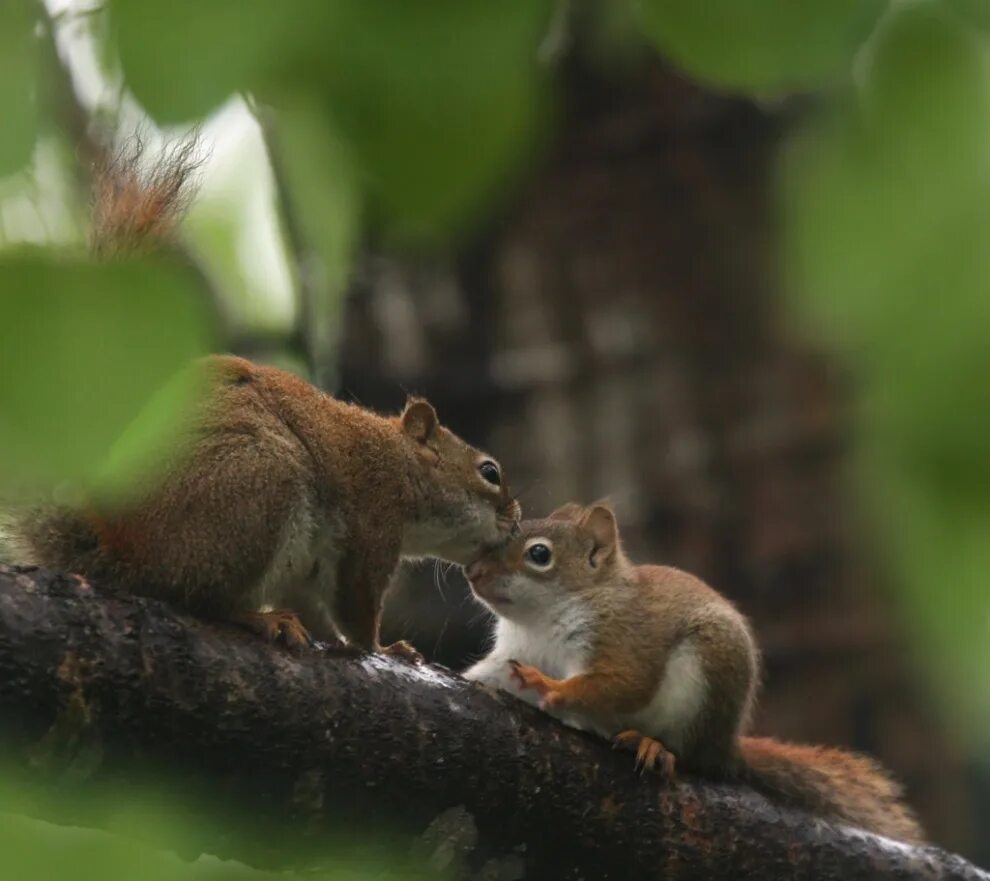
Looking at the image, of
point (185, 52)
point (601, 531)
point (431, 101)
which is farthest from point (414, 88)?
point (601, 531)

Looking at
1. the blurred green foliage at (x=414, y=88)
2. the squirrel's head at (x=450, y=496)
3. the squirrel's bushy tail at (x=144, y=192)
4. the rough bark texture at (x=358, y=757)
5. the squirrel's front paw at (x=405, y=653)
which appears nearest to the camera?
the blurred green foliage at (x=414, y=88)

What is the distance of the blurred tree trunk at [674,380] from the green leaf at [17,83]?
5.29 metres

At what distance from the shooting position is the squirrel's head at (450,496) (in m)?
4.04

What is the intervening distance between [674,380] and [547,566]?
6.95ft

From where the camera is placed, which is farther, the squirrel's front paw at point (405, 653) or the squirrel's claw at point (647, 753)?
the squirrel's claw at point (647, 753)

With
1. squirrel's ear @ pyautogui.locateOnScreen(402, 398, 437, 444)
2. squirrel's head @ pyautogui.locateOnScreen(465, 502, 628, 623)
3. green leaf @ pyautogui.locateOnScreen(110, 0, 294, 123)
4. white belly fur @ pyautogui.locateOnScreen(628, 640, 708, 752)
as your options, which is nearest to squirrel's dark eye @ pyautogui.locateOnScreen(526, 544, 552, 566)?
squirrel's head @ pyautogui.locateOnScreen(465, 502, 628, 623)

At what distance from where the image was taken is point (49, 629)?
7.43 ft

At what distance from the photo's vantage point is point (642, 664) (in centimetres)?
383

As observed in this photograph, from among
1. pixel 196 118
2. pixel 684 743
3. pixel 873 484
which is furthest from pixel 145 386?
pixel 684 743

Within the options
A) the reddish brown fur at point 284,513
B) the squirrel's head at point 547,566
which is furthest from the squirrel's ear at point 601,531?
the reddish brown fur at point 284,513

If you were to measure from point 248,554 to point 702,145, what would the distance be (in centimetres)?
401

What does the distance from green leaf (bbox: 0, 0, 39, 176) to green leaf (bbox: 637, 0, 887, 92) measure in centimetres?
Result: 36

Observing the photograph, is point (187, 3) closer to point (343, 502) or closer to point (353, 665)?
point (353, 665)

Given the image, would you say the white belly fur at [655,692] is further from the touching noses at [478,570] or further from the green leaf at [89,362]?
the green leaf at [89,362]
